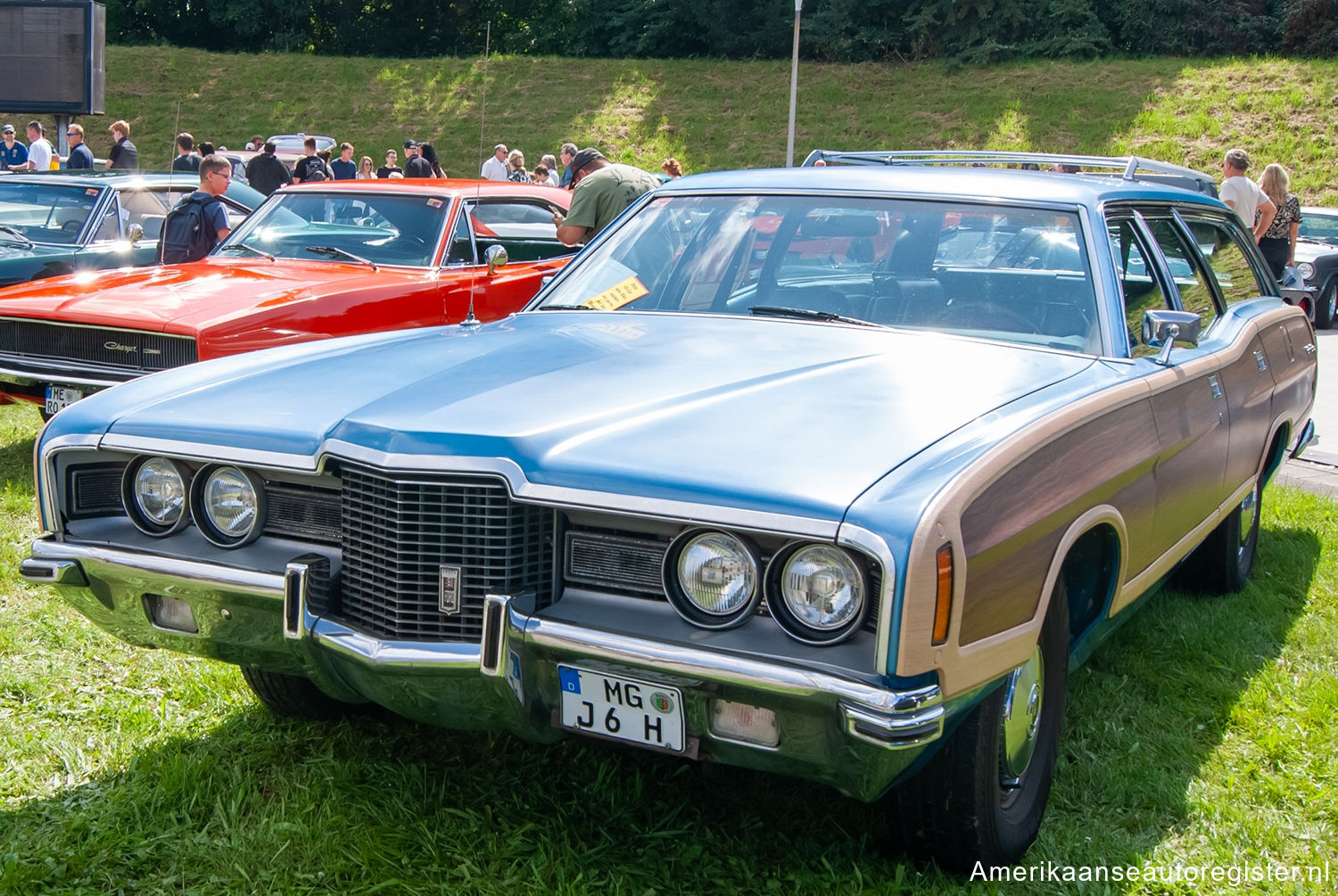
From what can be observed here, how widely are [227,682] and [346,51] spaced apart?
45.6 metres

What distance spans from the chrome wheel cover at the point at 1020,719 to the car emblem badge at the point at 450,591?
3.77ft

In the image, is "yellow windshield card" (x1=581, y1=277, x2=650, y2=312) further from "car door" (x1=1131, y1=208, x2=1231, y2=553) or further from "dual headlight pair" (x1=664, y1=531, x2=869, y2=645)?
"dual headlight pair" (x1=664, y1=531, x2=869, y2=645)

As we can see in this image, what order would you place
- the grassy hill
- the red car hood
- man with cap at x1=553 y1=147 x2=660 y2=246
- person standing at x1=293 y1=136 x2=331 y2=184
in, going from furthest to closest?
1. the grassy hill
2. person standing at x1=293 y1=136 x2=331 y2=184
3. man with cap at x1=553 y1=147 x2=660 y2=246
4. the red car hood

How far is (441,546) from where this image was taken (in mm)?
2438

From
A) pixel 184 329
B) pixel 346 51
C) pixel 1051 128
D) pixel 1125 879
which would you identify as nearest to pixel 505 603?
pixel 1125 879

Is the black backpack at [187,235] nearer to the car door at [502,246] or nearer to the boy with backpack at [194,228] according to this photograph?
the boy with backpack at [194,228]

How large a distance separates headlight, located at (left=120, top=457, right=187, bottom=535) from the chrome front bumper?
0.11m

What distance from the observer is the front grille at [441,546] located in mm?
2416

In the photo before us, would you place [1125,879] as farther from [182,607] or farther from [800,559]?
[182,607]

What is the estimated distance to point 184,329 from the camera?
574 cm

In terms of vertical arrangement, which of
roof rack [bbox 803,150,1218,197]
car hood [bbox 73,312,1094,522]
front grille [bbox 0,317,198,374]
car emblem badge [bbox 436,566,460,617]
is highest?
roof rack [bbox 803,150,1218,197]

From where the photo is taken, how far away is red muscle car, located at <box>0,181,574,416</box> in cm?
596

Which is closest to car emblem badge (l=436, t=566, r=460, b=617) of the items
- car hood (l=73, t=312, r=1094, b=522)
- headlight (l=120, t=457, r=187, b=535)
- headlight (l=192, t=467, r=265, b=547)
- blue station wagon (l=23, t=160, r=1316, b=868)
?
blue station wagon (l=23, t=160, r=1316, b=868)

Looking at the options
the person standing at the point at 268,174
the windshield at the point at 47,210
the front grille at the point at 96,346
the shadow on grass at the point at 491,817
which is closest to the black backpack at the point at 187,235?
the windshield at the point at 47,210
